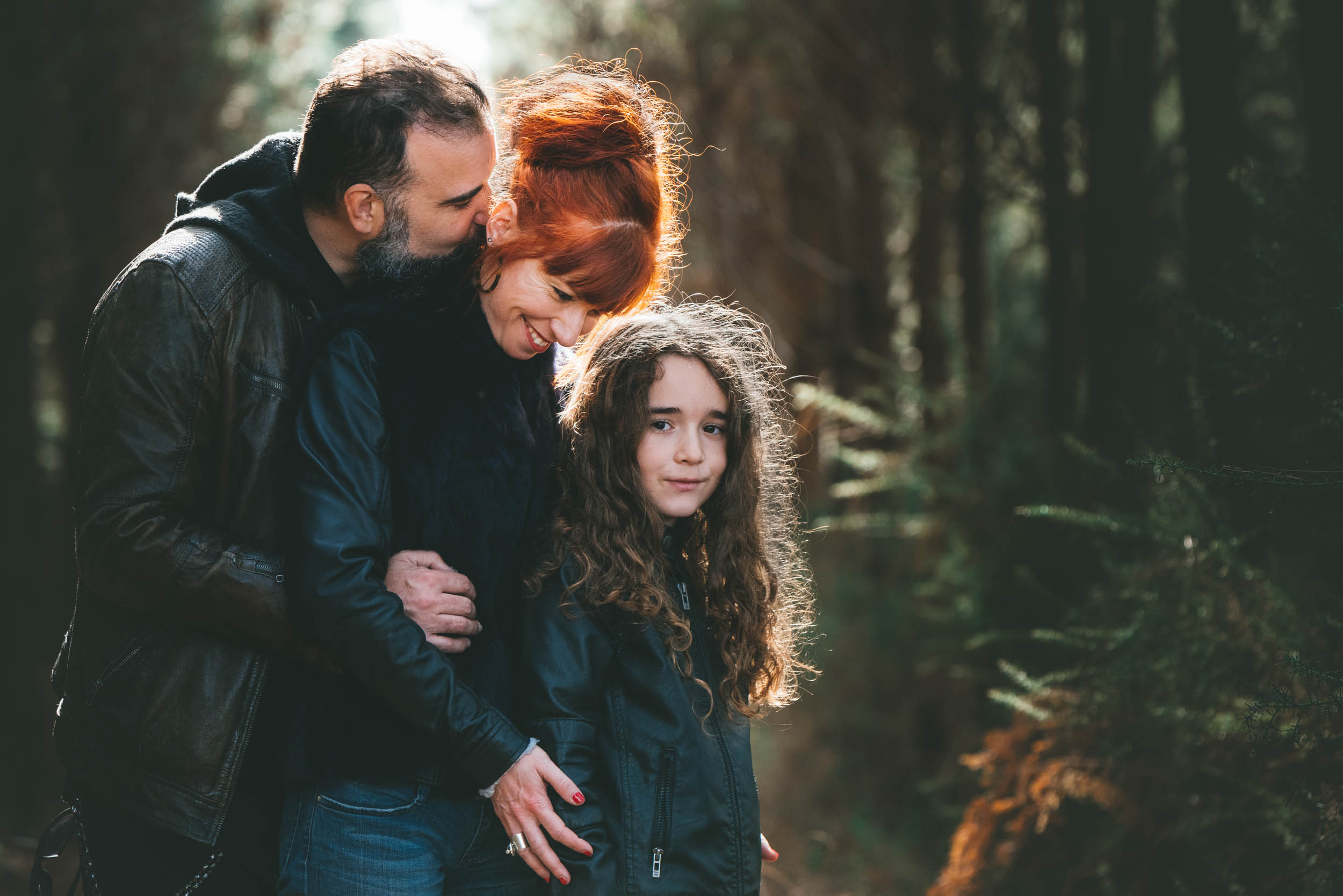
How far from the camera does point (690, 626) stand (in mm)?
2352

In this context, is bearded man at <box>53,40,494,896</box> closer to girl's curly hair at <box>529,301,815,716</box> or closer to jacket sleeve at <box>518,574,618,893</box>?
jacket sleeve at <box>518,574,618,893</box>

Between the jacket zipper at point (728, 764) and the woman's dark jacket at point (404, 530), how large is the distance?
0.44 metres

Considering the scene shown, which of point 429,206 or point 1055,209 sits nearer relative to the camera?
point 429,206

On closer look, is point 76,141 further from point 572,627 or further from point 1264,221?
point 1264,221

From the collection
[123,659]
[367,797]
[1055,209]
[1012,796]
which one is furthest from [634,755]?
[1055,209]

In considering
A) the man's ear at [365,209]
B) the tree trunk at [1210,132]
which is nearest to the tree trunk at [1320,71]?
the tree trunk at [1210,132]

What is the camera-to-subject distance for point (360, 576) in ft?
6.04

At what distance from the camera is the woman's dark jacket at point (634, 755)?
2100 millimetres

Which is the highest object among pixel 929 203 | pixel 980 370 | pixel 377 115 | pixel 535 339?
pixel 929 203

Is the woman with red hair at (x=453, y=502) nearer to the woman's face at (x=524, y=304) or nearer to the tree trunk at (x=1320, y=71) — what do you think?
the woman's face at (x=524, y=304)

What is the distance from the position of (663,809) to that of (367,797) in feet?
1.96

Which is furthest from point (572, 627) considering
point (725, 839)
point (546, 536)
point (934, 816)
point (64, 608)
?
point (64, 608)

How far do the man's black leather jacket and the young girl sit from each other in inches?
23.2

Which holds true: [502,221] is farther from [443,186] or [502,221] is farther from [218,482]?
[218,482]
